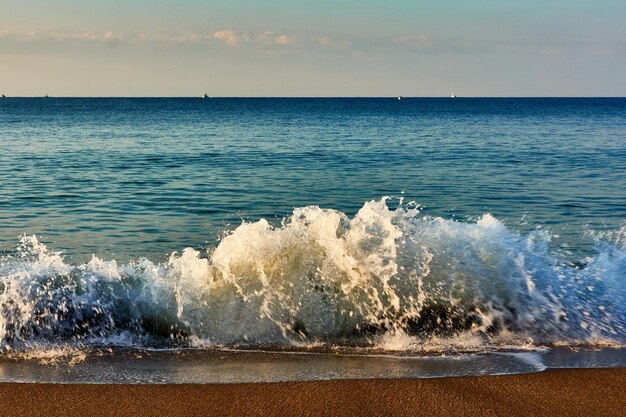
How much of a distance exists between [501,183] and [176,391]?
1484 centimetres

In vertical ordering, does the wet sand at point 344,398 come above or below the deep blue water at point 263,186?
above

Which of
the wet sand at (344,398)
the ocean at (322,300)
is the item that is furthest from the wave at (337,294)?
the wet sand at (344,398)

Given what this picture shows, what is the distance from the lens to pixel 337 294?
6727 millimetres

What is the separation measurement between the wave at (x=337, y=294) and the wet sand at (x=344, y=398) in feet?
3.80

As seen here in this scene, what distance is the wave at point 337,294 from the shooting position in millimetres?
6262

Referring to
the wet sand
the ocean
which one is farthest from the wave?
the wet sand

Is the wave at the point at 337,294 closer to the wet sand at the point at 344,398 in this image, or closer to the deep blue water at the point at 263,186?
the wet sand at the point at 344,398

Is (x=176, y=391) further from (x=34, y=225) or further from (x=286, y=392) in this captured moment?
(x=34, y=225)

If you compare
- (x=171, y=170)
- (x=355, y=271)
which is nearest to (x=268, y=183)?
(x=171, y=170)

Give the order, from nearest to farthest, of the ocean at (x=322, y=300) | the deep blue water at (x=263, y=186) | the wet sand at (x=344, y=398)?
1. the wet sand at (x=344, y=398)
2. the ocean at (x=322, y=300)
3. the deep blue water at (x=263, y=186)

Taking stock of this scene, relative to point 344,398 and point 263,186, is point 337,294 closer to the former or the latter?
point 344,398

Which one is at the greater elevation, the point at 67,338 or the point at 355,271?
the point at 355,271

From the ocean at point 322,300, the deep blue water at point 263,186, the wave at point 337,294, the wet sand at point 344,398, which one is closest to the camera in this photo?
the wet sand at point 344,398

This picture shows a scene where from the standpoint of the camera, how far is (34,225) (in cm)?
1223
